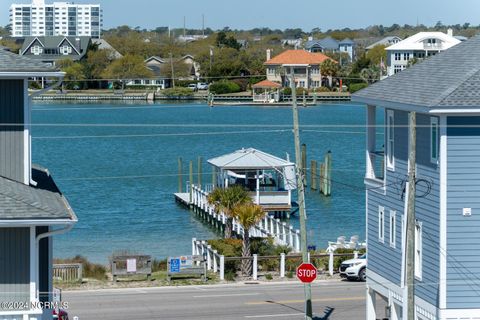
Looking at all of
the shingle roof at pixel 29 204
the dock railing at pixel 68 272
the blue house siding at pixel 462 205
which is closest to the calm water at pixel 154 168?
the dock railing at pixel 68 272

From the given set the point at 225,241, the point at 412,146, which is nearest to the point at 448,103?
the point at 412,146

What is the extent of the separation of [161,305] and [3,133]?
43.4ft

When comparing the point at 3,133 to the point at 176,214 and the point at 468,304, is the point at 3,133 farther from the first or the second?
the point at 176,214

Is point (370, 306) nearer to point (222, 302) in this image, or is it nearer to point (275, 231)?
point (222, 302)

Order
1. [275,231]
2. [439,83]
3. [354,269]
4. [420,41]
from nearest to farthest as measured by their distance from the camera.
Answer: [439,83] < [354,269] < [275,231] < [420,41]

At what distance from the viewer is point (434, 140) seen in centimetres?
2552

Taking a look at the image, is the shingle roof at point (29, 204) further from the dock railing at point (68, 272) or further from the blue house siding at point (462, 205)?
the dock railing at point (68, 272)

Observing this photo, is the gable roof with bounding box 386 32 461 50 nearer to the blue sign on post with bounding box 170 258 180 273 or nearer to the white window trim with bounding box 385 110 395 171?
the blue sign on post with bounding box 170 258 180 273

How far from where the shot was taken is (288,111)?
626 ft

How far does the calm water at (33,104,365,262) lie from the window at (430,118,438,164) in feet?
53.1

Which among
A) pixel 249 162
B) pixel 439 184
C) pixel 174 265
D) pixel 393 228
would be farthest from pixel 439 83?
pixel 249 162

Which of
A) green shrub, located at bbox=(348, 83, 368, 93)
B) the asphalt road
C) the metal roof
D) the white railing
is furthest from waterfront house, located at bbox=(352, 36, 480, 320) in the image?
green shrub, located at bbox=(348, 83, 368, 93)

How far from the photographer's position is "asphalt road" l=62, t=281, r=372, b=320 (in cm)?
3219

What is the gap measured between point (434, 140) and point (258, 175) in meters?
37.7
